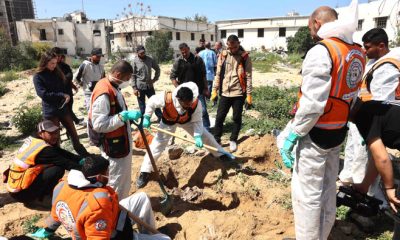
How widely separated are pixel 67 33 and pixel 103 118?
3769 centimetres

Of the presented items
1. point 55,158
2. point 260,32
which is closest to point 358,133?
point 55,158

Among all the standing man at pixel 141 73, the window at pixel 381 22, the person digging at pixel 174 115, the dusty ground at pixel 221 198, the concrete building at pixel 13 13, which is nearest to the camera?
the dusty ground at pixel 221 198

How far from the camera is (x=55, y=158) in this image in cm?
340

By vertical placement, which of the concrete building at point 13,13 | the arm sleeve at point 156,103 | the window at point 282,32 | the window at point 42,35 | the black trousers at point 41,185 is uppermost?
the concrete building at point 13,13

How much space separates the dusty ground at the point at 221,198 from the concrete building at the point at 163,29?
2931cm

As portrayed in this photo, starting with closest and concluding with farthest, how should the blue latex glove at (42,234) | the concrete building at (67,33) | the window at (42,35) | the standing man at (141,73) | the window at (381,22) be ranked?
the blue latex glove at (42,234) → the standing man at (141,73) → the window at (381,22) → the concrete building at (67,33) → the window at (42,35)

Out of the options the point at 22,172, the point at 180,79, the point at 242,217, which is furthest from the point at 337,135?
the point at 180,79

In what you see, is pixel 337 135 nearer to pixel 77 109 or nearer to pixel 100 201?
pixel 100 201

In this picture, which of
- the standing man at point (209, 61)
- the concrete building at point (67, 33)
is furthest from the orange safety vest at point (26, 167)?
the concrete building at point (67, 33)

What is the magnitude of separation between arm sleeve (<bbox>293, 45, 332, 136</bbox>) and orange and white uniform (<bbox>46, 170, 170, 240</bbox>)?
5.15 ft

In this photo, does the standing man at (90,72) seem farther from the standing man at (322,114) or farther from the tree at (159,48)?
the tree at (159,48)

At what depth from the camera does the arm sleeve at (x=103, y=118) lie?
3.01 meters

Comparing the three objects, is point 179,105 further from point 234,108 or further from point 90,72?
point 90,72

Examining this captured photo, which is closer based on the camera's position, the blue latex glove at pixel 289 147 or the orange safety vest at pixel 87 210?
the orange safety vest at pixel 87 210
